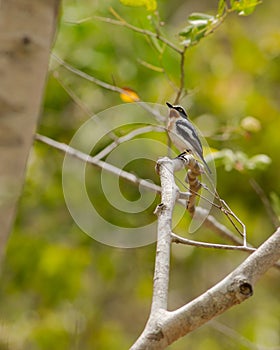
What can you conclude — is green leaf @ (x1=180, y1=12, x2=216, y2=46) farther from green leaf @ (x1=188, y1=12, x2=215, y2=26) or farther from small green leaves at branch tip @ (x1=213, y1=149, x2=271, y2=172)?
small green leaves at branch tip @ (x1=213, y1=149, x2=271, y2=172)

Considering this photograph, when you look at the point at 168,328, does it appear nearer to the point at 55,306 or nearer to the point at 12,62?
the point at 12,62

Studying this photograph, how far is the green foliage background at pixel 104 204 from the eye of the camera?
4.16 feet

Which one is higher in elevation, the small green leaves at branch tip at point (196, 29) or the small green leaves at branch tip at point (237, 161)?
the small green leaves at branch tip at point (196, 29)

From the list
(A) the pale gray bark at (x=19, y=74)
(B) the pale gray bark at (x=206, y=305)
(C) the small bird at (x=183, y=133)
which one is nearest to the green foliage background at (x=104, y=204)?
(A) the pale gray bark at (x=19, y=74)

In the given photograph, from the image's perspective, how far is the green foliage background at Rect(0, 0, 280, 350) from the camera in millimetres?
1267


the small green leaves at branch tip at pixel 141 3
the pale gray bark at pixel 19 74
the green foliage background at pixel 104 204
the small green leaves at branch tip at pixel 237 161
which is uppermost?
the small green leaves at branch tip at pixel 141 3

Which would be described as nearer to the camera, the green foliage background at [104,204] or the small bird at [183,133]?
the small bird at [183,133]

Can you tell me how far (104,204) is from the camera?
4.30ft

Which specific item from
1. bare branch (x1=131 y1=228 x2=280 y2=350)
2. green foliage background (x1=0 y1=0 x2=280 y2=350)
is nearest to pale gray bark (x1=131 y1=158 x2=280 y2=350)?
bare branch (x1=131 y1=228 x2=280 y2=350)

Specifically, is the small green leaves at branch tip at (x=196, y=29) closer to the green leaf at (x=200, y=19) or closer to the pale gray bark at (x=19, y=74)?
the green leaf at (x=200, y=19)

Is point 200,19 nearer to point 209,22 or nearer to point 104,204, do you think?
point 209,22

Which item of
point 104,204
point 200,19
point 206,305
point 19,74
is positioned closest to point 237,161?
point 200,19

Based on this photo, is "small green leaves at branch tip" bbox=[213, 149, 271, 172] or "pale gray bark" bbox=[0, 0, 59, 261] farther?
"small green leaves at branch tip" bbox=[213, 149, 271, 172]

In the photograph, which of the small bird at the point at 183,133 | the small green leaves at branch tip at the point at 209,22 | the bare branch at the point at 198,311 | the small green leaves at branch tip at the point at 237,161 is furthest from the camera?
the small green leaves at branch tip at the point at 237,161
